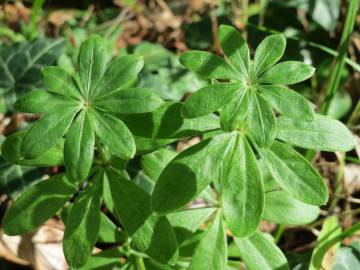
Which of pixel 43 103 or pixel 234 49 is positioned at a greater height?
pixel 234 49

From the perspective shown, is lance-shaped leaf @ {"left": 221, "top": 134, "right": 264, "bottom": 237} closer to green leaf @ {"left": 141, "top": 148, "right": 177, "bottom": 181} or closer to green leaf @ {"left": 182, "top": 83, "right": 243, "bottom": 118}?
green leaf @ {"left": 182, "top": 83, "right": 243, "bottom": 118}

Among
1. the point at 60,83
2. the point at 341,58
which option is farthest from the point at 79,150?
the point at 341,58

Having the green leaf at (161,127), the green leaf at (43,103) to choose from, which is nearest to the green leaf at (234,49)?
the green leaf at (161,127)

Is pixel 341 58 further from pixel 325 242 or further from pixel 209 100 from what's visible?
pixel 209 100

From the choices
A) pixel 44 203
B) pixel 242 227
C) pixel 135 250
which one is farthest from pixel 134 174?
pixel 242 227

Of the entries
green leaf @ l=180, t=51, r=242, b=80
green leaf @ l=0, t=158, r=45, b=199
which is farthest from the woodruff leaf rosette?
green leaf @ l=0, t=158, r=45, b=199

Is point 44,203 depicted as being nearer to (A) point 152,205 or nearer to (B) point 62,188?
(B) point 62,188
